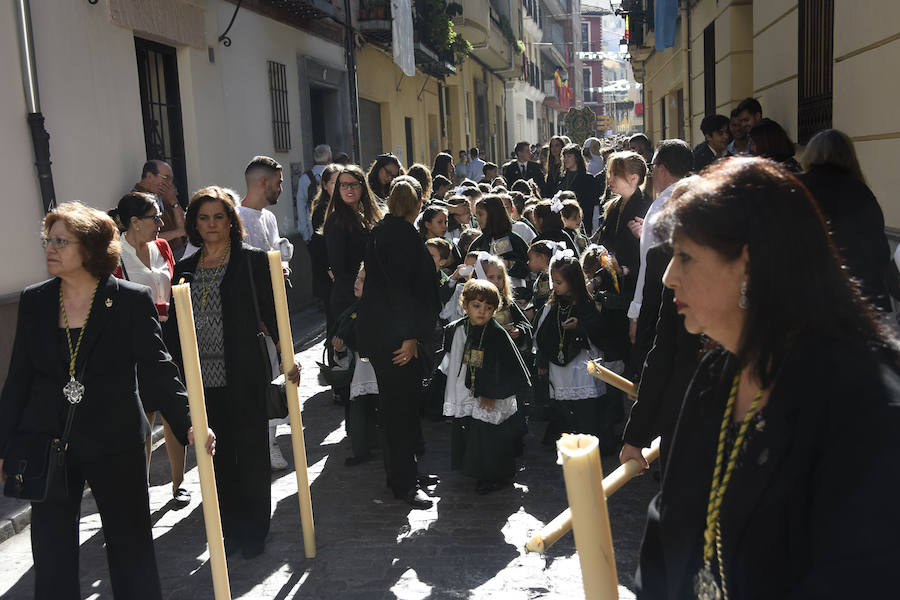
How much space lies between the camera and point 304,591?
4.31 m

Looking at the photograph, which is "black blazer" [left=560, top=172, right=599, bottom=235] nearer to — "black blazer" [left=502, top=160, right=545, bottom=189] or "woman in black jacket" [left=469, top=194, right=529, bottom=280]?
"black blazer" [left=502, top=160, right=545, bottom=189]

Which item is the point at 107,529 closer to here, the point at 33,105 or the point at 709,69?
the point at 33,105

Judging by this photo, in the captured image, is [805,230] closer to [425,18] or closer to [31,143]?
[31,143]

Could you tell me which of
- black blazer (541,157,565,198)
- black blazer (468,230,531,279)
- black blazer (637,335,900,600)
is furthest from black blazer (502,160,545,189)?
black blazer (637,335,900,600)

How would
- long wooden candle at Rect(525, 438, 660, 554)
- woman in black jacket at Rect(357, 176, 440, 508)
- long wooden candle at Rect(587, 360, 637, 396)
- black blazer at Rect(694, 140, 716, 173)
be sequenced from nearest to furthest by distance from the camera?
long wooden candle at Rect(525, 438, 660, 554) < long wooden candle at Rect(587, 360, 637, 396) < woman in black jacket at Rect(357, 176, 440, 508) < black blazer at Rect(694, 140, 716, 173)

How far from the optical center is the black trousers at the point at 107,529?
3.58 meters

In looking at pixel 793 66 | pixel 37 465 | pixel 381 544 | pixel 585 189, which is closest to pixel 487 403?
pixel 381 544

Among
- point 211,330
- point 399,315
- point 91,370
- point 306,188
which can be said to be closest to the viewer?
point 91,370

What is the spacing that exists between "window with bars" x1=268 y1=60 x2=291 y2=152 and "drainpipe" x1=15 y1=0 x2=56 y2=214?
18.1 ft

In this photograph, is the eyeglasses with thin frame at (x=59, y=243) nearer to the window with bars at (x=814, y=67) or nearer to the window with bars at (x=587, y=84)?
the window with bars at (x=814, y=67)

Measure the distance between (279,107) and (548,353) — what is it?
8102 millimetres

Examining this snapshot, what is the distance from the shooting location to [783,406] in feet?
5.29

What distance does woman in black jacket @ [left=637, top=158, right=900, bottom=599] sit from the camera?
4.87ft

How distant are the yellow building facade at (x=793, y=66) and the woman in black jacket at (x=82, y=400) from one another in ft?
16.2
